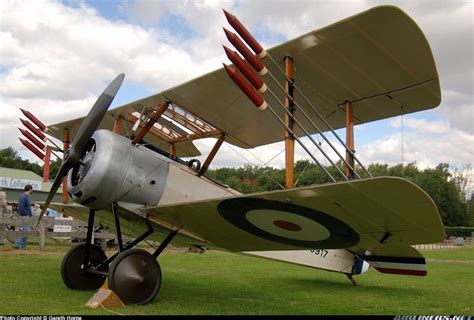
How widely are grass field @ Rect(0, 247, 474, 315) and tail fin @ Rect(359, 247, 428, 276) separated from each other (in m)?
0.47

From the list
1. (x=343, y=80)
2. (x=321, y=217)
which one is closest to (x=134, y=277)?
(x=321, y=217)

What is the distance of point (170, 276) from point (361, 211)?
5.88m

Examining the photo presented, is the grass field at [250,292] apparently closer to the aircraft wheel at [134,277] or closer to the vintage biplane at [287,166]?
the aircraft wheel at [134,277]

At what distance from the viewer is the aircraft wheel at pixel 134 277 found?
5.77 m

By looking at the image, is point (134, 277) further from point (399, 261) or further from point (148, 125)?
point (399, 261)

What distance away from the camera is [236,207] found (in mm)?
5473

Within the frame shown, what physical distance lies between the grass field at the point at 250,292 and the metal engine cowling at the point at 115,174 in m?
1.40

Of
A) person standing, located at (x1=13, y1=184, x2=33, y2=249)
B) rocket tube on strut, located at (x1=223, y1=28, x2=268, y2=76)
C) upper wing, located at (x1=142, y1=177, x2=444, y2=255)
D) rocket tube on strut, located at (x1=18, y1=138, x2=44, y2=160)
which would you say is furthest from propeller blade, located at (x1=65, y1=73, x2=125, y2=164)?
person standing, located at (x1=13, y1=184, x2=33, y2=249)

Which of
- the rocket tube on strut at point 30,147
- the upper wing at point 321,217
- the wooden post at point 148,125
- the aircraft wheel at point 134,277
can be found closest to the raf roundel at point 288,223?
the upper wing at point 321,217

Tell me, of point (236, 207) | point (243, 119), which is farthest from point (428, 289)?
point (236, 207)

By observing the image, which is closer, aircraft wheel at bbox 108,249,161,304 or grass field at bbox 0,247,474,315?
aircraft wheel at bbox 108,249,161,304

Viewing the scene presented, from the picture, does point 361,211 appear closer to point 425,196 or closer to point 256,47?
point 425,196

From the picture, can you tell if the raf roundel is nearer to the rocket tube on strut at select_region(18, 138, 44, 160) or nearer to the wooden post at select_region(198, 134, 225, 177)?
the wooden post at select_region(198, 134, 225, 177)

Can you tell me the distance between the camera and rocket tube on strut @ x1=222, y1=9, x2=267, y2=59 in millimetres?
5363
